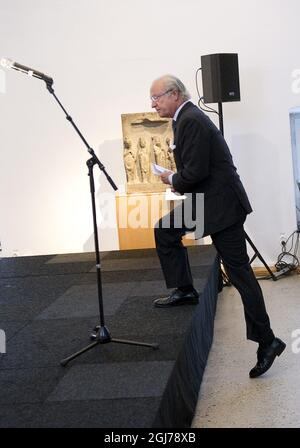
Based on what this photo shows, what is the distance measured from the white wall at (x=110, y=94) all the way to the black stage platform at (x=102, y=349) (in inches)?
47.3

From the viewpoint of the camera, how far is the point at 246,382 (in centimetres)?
342

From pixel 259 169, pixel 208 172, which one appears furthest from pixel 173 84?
pixel 259 169

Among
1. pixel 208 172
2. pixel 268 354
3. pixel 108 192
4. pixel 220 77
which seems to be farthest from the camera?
pixel 108 192

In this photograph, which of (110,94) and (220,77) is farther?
(110,94)

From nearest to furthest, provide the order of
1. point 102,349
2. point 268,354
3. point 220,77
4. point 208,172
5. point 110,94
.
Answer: point 102,349 < point 208,172 < point 268,354 < point 220,77 < point 110,94

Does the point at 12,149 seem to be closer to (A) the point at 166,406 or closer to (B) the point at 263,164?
(B) the point at 263,164

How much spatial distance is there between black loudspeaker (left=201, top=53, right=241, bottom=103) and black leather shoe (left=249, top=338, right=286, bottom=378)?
2.52m

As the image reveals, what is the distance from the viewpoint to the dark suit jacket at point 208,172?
3.19m

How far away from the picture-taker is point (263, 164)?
5984mm

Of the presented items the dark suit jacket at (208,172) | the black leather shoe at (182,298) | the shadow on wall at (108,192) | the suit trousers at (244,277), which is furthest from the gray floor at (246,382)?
the shadow on wall at (108,192)

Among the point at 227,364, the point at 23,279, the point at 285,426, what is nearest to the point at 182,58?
the point at 23,279

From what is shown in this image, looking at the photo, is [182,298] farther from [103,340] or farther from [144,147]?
[144,147]

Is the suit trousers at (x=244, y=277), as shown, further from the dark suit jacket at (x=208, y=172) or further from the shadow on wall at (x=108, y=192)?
the shadow on wall at (x=108, y=192)

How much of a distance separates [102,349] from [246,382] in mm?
799
